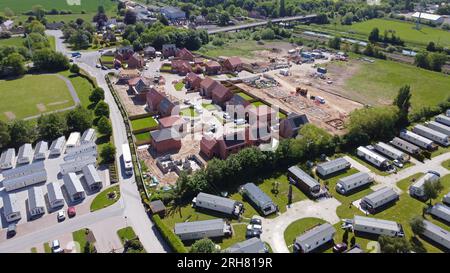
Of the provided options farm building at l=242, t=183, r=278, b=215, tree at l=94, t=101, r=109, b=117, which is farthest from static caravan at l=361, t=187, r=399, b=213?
tree at l=94, t=101, r=109, b=117

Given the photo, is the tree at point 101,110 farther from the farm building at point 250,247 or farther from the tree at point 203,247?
the farm building at point 250,247

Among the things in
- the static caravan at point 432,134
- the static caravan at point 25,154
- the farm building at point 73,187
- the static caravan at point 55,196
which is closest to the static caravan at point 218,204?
the farm building at point 73,187

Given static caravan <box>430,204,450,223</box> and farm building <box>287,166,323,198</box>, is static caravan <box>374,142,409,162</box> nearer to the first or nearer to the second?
static caravan <box>430,204,450,223</box>

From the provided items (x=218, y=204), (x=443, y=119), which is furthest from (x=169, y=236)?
(x=443, y=119)

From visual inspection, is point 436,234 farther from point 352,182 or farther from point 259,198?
point 259,198

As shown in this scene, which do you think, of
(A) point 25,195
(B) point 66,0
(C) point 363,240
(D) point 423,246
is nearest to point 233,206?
(C) point 363,240

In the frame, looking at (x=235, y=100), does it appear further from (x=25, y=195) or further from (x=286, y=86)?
(x=25, y=195)
